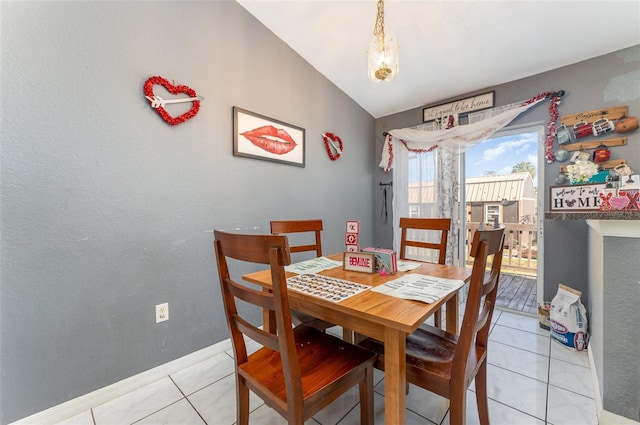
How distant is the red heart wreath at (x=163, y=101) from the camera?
1626mm

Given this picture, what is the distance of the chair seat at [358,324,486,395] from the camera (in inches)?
39.9

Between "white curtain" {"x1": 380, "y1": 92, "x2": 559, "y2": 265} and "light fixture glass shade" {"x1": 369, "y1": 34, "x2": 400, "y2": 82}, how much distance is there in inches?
62.3

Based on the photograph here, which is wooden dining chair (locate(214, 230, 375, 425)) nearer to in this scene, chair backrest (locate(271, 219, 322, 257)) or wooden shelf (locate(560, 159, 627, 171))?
chair backrest (locate(271, 219, 322, 257))

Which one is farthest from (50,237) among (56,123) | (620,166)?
(620,166)

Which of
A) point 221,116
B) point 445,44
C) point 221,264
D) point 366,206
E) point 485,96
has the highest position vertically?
point 445,44

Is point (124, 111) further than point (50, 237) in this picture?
Yes

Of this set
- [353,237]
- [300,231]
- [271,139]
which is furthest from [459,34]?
[300,231]

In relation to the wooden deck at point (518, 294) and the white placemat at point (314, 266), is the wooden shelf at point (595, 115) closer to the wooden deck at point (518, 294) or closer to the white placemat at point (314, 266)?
the wooden deck at point (518, 294)

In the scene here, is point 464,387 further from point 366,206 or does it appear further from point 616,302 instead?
point 366,206

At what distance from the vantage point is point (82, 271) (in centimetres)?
143

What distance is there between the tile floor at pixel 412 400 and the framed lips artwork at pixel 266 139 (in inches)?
65.0

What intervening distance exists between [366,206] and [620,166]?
2273mm

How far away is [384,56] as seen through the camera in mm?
1488

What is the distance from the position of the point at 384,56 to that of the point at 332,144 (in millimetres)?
1469
